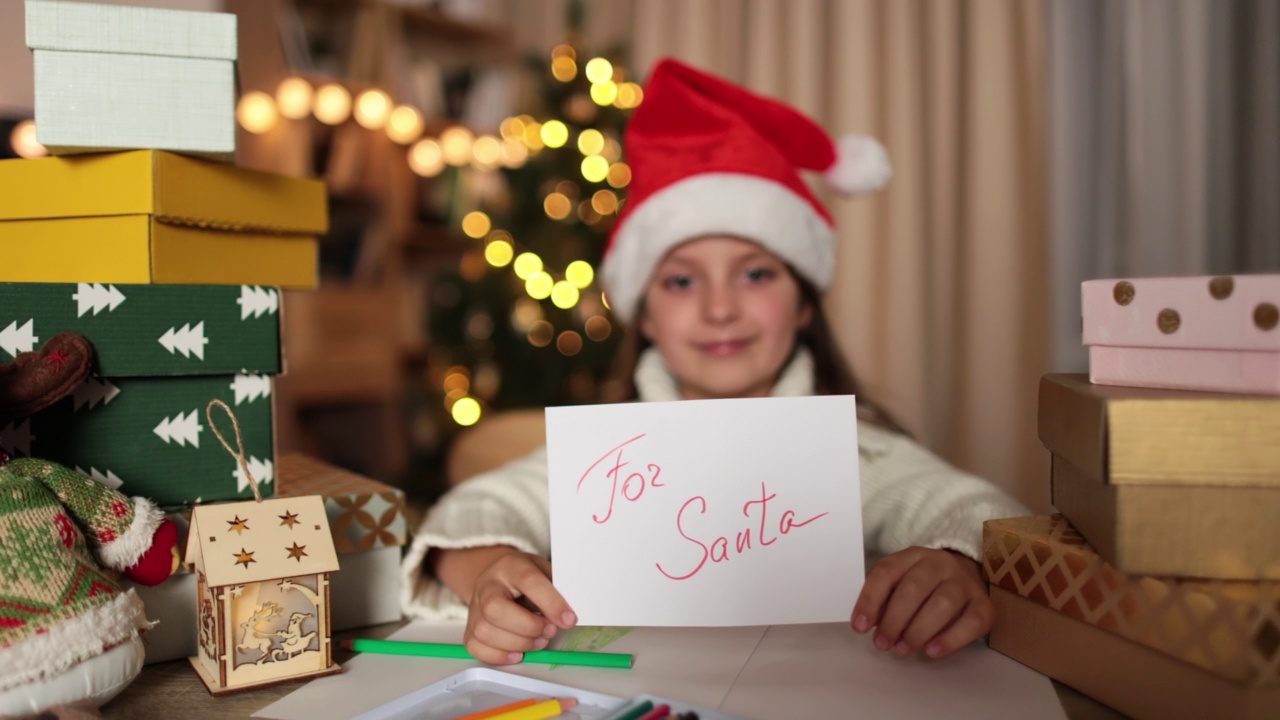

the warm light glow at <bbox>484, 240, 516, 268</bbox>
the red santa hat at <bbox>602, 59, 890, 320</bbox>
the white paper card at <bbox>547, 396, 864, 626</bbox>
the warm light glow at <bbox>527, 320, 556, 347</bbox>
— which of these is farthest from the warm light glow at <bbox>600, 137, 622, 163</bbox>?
the white paper card at <bbox>547, 396, 864, 626</bbox>

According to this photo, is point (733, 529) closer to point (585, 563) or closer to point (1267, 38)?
point (585, 563)

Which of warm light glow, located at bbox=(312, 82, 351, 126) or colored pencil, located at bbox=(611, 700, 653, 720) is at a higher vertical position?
warm light glow, located at bbox=(312, 82, 351, 126)

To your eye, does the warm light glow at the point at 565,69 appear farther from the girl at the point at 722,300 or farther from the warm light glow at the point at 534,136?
the girl at the point at 722,300

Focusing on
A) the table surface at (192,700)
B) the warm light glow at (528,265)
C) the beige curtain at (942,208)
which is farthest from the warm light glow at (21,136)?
the beige curtain at (942,208)

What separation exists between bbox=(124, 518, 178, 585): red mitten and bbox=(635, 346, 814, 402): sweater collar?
23.8 inches

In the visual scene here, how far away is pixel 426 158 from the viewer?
9.53 ft

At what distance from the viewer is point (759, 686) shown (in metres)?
0.59

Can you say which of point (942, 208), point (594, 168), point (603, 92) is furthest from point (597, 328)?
point (942, 208)

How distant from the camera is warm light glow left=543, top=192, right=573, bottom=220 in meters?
2.20

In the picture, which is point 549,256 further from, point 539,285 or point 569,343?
point 569,343

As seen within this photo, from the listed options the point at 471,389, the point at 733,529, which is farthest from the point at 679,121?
the point at 471,389

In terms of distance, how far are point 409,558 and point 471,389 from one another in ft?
5.12

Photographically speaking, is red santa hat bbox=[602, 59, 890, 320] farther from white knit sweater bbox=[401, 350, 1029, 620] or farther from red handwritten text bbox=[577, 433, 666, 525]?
red handwritten text bbox=[577, 433, 666, 525]

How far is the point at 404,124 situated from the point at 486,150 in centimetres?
32
